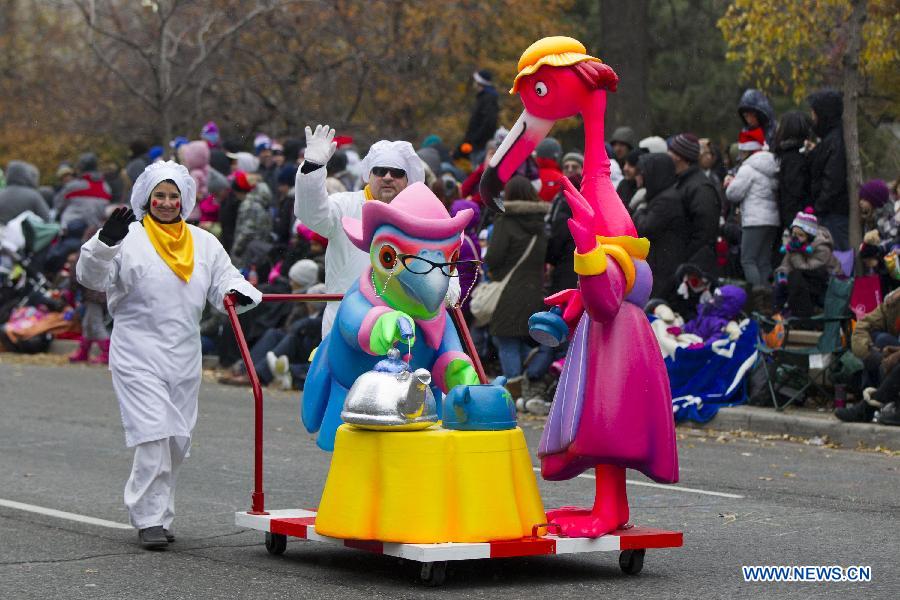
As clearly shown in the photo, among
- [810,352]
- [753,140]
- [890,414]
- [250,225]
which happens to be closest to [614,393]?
[890,414]

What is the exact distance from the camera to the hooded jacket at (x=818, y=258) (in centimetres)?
1424

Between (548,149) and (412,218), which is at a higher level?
(548,149)

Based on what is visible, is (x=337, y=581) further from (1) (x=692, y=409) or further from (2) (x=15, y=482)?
(1) (x=692, y=409)

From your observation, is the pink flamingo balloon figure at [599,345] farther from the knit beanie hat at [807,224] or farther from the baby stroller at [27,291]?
the baby stroller at [27,291]

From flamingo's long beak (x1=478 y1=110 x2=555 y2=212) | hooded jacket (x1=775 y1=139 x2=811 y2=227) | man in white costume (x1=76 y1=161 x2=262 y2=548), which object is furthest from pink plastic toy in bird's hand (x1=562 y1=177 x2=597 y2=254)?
hooded jacket (x1=775 y1=139 x2=811 y2=227)

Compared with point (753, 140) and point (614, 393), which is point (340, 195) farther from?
point (753, 140)

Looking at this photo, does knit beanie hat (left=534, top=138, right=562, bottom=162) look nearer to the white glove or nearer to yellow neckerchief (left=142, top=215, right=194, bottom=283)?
the white glove

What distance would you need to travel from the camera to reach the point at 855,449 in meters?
12.6

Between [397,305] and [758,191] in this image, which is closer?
[397,305]

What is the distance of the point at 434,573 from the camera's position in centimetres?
703

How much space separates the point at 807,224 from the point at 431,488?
26.0 ft

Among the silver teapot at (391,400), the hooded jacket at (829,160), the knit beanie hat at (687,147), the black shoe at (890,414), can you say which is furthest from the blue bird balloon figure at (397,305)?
the hooded jacket at (829,160)

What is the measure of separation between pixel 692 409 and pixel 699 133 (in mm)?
15563

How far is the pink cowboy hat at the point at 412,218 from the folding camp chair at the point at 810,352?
6.60 meters
